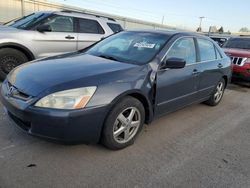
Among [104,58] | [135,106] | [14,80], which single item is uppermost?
[104,58]

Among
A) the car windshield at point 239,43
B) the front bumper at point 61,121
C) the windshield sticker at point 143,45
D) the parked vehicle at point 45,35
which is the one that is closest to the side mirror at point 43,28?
the parked vehicle at point 45,35

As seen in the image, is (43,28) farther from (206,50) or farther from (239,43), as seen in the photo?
(239,43)

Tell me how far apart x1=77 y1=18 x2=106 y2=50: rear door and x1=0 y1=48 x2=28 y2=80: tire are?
5.15 ft

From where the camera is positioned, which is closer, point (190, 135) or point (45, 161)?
point (45, 161)

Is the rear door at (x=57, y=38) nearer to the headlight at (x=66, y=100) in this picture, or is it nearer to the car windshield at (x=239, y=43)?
the headlight at (x=66, y=100)

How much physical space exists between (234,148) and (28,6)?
16.2m

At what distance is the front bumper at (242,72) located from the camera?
24.5 feet

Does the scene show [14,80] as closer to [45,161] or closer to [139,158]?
[45,161]

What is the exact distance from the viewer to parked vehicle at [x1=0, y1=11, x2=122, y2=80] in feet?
→ 18.2

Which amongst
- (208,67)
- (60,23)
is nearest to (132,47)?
(208,67)

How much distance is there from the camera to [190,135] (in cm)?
387

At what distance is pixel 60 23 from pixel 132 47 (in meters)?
3.19

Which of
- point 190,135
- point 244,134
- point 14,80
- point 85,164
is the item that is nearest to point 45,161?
point 85,164

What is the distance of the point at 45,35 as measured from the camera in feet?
19.6
